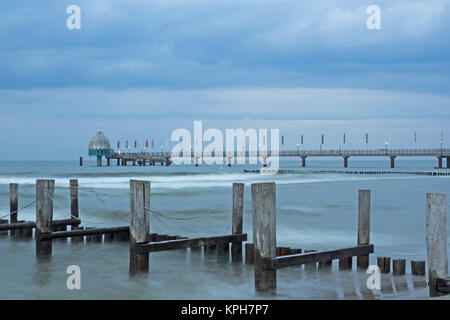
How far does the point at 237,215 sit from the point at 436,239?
4.20m

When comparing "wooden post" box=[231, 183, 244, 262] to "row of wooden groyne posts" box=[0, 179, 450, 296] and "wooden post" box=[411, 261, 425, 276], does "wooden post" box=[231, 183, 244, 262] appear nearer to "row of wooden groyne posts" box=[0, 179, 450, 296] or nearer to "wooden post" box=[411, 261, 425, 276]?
"row of wooden groyne posts" box=[0, 179, 450, 296]

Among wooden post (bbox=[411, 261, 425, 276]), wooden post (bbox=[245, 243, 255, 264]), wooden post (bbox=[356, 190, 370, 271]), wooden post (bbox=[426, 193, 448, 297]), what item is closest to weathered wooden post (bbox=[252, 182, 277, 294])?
wooden post (bbox=[426, 193, 448, 297])

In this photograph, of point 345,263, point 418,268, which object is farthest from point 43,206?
point 418,268

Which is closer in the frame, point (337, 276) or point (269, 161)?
point (337, 276)

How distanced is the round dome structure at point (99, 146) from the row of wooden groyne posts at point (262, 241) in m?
111

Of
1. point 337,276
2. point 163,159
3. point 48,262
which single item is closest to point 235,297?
point 337,276

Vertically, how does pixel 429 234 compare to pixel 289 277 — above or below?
above

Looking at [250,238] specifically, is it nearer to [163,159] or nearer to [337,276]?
[337,276]

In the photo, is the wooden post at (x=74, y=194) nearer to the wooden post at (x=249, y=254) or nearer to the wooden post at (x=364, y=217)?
the wooden post at (x=249, y=254)

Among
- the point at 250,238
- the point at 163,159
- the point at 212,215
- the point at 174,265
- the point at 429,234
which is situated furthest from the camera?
the point at 163,159

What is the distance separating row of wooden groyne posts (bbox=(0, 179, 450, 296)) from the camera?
7.00m

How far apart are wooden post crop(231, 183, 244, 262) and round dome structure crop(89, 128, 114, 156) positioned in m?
114

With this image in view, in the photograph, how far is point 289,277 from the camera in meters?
9.45
